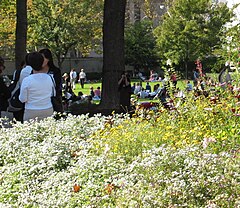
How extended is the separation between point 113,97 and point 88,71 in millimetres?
45121

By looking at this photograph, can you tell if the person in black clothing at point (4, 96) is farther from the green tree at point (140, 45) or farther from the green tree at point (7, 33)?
the green tree at point (140, 45)

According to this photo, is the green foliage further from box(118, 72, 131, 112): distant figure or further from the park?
the park

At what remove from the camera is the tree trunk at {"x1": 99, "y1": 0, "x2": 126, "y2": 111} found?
13.1 meters

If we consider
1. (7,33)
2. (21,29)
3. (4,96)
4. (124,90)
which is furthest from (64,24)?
(4,96)

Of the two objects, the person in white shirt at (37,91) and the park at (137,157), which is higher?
the person in white shirt at (37,91)

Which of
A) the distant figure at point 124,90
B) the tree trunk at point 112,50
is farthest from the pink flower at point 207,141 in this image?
the distant figure at point 124,90

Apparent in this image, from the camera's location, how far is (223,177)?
357 centimetres

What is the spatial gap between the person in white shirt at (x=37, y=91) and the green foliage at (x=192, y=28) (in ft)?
117

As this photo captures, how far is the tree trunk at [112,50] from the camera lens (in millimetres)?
13078

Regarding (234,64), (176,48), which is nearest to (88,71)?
(176,48)

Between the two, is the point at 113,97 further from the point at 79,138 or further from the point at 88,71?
the point at 88,71

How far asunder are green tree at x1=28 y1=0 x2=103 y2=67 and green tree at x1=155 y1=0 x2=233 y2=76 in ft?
19.1

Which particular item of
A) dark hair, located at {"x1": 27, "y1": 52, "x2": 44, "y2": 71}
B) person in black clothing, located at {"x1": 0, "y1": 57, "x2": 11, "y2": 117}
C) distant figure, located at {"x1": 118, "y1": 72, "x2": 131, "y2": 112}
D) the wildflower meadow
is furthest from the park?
distant figure, located at {"x1": 118, "y1": 72, "x2": 131, "y2": 112}

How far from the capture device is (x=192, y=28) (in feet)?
144
